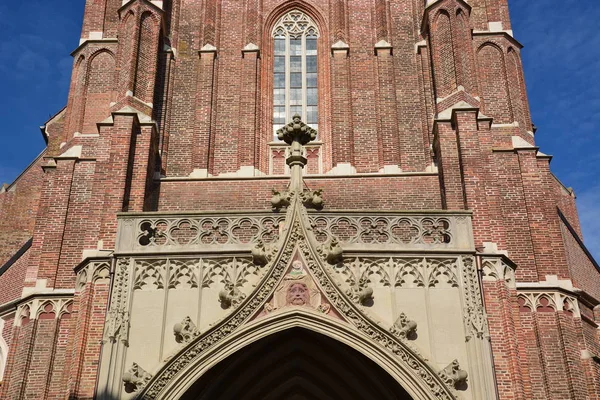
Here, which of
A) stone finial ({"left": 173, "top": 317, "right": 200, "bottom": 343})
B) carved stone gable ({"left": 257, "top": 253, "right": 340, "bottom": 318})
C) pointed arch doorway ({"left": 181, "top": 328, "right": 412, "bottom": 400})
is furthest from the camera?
pointed arch doorway ({"left": 181, "top": 328, "right": 412, "bottom": 400})

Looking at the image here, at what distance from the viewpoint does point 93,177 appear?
17891 millimetres

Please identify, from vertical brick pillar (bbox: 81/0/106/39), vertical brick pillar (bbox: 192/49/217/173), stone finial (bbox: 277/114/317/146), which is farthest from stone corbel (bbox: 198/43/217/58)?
stone finial (bbox: 277/114/317/146)

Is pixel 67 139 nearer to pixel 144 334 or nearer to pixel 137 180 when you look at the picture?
pixel 137 180

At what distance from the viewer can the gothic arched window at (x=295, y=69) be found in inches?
819

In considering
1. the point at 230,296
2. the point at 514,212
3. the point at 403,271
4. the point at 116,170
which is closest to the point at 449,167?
the point at 514,212

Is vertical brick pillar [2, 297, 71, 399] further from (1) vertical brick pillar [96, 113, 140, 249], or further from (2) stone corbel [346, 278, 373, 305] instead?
(2) stone corbel [346, 278, 373, 305]

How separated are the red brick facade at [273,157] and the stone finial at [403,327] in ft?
5.36

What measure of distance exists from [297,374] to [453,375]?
4142 millimetres

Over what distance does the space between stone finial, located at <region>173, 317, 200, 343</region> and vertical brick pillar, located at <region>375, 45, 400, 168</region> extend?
24.9 feet

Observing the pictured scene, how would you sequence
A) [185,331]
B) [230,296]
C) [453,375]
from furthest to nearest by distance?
[230,296] → [185,331] → [453,375]

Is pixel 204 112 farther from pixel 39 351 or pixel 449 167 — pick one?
pixel 39 351

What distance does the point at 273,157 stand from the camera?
20.0 m

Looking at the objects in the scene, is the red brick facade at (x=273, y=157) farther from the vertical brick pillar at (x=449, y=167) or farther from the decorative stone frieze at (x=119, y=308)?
the decorative stone frieze at (x=119, y=308)

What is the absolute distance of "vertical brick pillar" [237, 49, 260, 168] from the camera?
64.0 ft
